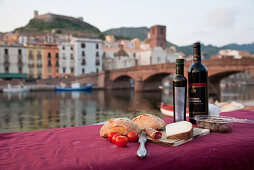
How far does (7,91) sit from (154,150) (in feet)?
123

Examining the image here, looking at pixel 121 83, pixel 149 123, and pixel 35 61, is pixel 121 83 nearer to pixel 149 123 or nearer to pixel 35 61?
pixel 35 61

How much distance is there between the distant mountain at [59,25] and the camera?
94.8m

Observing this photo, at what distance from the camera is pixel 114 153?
3.91 feet

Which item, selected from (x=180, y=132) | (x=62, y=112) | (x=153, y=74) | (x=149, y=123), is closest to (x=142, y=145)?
(x=180, y=132)

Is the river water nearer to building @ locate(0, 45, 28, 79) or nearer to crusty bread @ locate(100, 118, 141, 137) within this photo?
crusty bread @ locate(100, 118, 141, 137)

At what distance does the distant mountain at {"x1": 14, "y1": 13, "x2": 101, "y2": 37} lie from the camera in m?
94.8

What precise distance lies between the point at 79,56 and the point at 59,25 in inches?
2326

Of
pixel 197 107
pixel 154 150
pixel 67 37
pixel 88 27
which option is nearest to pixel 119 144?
pixel 154 150

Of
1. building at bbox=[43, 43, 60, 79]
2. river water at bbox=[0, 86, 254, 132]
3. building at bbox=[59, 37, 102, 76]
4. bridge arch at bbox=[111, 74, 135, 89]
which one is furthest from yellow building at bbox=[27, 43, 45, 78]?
river water at bbox=[0, 86, 254, 132]

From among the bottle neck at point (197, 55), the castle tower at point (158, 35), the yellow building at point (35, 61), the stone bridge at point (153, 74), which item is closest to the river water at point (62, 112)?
the stone bridge at point (153, 74)

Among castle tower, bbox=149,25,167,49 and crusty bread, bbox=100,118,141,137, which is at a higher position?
castle tower, bbox=149,25,167,49

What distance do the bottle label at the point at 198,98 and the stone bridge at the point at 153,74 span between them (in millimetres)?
13260

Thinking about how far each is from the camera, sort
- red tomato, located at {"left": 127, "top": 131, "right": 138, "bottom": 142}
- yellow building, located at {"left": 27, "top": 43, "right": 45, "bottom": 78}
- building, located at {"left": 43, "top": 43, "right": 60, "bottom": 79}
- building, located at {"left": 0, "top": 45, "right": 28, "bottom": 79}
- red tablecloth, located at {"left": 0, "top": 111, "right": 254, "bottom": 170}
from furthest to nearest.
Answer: building, located at {"left": 43, "top": 43, "right": 60, "bottom": 79} < yellow building, located at {"left": 27, "top": 43, "right": 45, "bottom": 78} < building, located at {"left": 0, "top": 45, "right": 28, "bottom": 79} < red tomato, located at {"left": 127, "top": 131, "right": 138, "bottom": 142} < red tablecloth, located at {"left": 0, "top": 111, "right": 254, "bottom": 170}

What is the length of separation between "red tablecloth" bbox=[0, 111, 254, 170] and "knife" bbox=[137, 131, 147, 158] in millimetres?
26
